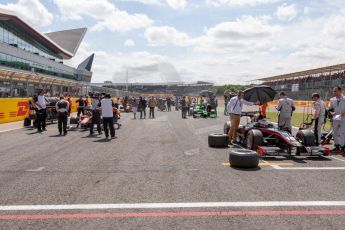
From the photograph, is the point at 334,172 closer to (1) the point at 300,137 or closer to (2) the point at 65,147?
(1) the point at 300,137

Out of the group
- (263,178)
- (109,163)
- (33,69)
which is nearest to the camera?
(263,178)

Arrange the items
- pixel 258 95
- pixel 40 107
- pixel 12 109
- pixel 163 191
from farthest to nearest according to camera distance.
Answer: pixel 12 109 < pixel 40 107 < pixel 258 95 < pixel 163 191

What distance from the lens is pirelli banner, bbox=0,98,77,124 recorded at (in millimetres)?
18234

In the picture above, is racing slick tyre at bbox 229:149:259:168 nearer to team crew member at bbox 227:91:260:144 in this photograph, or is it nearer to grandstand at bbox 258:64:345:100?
team crew member at bbox 227:91:260:144

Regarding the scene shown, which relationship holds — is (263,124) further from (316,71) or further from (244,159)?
(316,71)

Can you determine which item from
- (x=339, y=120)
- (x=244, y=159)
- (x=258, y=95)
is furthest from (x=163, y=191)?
(x=339, y=120)

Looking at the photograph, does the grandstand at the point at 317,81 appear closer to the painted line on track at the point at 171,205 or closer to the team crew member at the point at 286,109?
the team crew member at the point at 286,109

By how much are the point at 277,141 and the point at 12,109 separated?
1519cm

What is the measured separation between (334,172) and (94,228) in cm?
515

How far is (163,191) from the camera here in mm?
5582

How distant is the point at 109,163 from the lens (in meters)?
7.96

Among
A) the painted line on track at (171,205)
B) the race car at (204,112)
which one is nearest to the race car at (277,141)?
the painted line on track at (171,205)

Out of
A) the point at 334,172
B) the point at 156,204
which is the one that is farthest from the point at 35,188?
the point at 334,172

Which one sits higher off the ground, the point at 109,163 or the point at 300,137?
the point at 300,137
